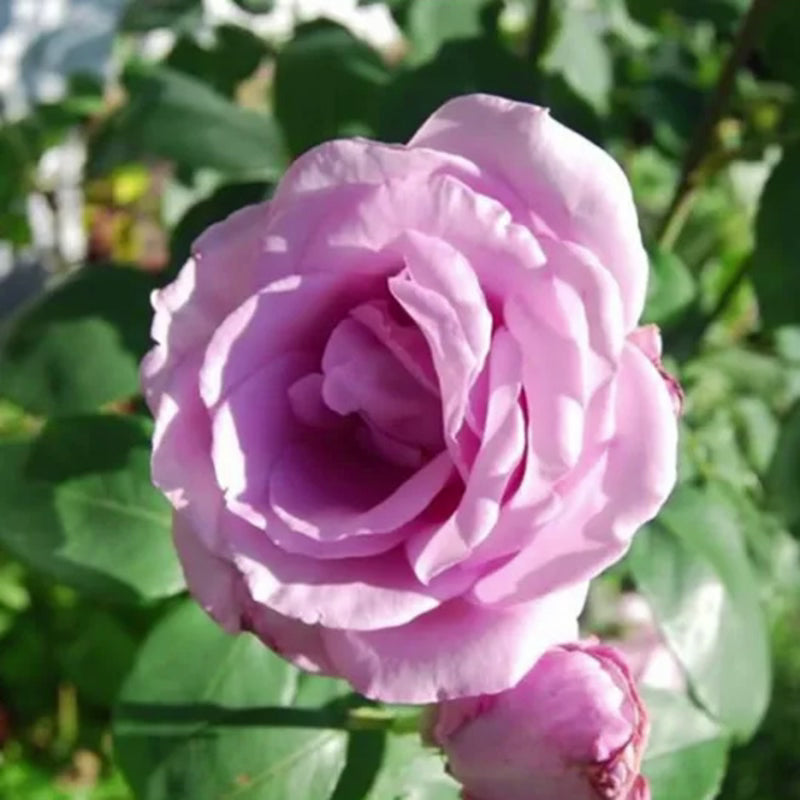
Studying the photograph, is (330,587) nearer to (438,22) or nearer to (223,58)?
(438,22)

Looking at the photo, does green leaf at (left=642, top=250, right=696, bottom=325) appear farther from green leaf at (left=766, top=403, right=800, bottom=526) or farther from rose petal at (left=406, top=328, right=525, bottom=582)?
rose petal at (left=406, top=328, right=525, bottom=582)

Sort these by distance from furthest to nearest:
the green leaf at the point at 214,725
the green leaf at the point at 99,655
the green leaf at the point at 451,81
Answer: the green leaf at the point at 99,655 < the green leaf at the point at 451,81 < the green leaf at the point at 214,725

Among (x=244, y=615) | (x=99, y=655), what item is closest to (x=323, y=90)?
(x=244, y=615)

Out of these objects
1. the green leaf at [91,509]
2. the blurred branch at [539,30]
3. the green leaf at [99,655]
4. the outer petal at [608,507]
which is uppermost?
the outer petal at [608,507]

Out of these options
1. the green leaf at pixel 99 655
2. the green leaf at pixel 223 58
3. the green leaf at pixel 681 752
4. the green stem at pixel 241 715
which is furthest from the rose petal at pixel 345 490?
the green leaf at pixel 99 655

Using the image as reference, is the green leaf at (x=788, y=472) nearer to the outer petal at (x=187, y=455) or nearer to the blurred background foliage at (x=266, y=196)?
the blurred background foliage at (x=266, y=196)

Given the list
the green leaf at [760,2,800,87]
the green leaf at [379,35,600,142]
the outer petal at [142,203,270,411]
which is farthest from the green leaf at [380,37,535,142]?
the outer petal at [142,203,270,411]
